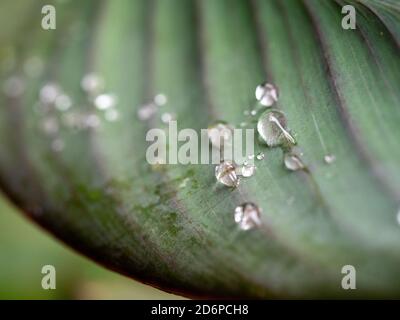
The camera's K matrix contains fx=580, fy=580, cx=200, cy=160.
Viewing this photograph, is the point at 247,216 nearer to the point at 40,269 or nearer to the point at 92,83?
the point at 92,83

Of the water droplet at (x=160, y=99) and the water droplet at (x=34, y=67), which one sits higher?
the water droplet at (x=34, y=67)

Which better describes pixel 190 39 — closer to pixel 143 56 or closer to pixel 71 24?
pixel 143 56

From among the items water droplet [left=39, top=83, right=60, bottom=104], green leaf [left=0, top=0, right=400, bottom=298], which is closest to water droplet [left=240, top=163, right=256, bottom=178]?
green leaf [left=0, top=0, right=400, bottom=298]

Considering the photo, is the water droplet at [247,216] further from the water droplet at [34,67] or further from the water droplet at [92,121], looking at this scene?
the water droplet at [34,67]

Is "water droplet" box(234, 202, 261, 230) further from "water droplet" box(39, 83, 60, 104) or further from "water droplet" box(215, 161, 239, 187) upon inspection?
"water droplet" box(39, 83, 60, 104)

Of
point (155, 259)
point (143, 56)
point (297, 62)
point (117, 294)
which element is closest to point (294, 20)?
point (297, 62)

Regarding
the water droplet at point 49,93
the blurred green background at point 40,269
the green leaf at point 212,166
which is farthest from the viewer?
the blurred green background at point 40,269

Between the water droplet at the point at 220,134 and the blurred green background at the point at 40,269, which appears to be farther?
the blurred green background at the point at 40,269

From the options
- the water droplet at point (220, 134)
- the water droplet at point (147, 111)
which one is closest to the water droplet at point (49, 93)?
the water droplet at point (147, 111)

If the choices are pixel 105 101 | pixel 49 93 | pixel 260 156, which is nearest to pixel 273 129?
pixel 260 156
